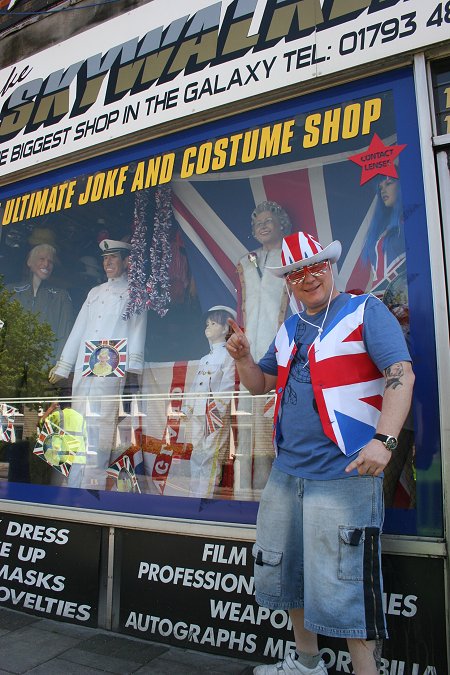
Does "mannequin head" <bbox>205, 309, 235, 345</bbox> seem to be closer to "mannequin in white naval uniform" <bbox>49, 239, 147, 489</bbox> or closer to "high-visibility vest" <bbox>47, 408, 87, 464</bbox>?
"mannequin in white naval uniform" <bbox>49, 239, 147, 489</bbox>

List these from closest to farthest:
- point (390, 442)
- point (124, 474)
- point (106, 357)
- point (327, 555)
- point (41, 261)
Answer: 1. point (390, 442)
2. point (327, 555)
3. point (124, 474)
4. point (106, 357)
5. point (41, 261)

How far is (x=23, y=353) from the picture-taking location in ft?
13.1

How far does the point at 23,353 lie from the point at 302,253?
2.58 meters

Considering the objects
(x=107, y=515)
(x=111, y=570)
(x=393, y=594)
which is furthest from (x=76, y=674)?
(x=393, y=594)

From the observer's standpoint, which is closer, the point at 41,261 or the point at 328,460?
the point at 328,460

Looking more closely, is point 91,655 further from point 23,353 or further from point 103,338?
point 23,353

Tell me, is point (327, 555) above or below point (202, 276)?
below

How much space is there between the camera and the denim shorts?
6.19 feet

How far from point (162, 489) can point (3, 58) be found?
3.74 meters

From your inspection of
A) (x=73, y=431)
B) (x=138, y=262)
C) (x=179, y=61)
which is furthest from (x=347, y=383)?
(x=179, y=61)

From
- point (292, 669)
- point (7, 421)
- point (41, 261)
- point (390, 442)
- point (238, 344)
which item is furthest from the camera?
point (41, 261)

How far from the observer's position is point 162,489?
317 cm

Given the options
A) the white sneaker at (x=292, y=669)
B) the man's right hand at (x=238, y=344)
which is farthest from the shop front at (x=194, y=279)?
the man's right hand at (x=238, y=344)

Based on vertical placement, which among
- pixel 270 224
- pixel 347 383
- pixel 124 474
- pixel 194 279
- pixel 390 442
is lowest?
pixel 124 474
